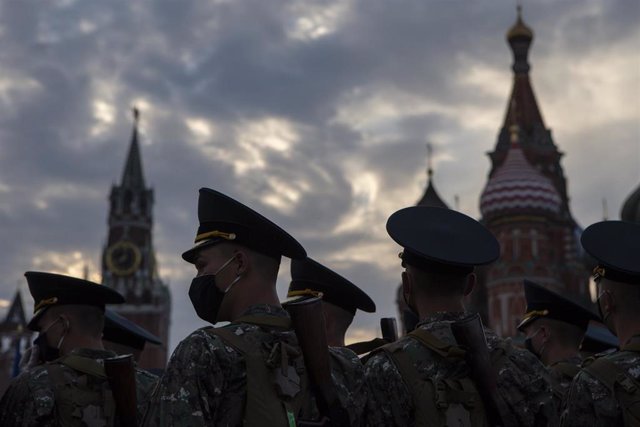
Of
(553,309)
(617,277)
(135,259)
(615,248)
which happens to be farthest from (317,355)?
(135,259)

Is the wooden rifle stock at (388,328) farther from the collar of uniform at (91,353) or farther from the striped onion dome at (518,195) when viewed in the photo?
the striped onion dome at (518,195)

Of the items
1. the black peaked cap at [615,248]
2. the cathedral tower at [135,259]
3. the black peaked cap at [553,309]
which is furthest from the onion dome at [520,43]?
the black peaked cap at [615,248]

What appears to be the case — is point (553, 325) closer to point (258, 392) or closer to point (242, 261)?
point (242, 261)

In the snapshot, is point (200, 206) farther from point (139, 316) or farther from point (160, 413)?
point (139, 316)

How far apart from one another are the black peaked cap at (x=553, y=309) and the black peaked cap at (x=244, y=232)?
110 inches

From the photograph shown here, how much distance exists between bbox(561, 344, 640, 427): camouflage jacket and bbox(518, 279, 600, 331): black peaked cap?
2181mm

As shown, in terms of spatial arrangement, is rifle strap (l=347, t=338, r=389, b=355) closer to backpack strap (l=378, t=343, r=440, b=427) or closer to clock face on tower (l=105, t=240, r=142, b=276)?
backpack strap (l=378, t=343, r=440, b=427)

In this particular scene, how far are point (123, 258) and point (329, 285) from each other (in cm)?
8405

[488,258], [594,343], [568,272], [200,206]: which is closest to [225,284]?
[200,206]

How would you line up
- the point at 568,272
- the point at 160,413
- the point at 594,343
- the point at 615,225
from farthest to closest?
the point at 568,272 → the point at 594,343 → the point at 615,225 → the point at 160,413

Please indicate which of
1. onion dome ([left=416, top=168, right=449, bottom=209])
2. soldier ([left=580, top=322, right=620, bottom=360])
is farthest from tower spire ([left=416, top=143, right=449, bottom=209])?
soldier ([left=580, top=322, right=620, bottom=360])

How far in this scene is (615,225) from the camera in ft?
15.7

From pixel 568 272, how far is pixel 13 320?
168ft

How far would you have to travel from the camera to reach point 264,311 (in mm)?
3953
